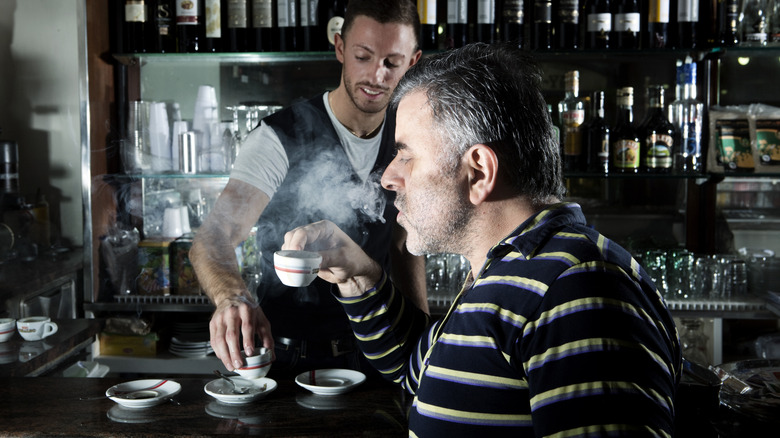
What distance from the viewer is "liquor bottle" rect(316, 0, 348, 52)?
10.1ft

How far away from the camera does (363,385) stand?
1854 mm

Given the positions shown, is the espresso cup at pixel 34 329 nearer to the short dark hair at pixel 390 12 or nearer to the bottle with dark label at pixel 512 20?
the short dark hair at pixel 390 12

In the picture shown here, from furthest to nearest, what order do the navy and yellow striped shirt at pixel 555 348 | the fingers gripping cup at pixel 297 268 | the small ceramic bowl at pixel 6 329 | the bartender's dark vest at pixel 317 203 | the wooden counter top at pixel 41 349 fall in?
1. the bartender's dark vest at pixel 317 203
2. the small ceramic bowl at pixel 6 329
3. the wooden counter top at pixel 41 349
4. the fingers gripping cup at pixel 297 268
5. the navy and yellow striped shirt at pixel 555 348

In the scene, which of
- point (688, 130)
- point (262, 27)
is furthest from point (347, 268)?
point (688, 130)

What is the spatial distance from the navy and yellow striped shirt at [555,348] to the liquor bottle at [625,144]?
1992 mm

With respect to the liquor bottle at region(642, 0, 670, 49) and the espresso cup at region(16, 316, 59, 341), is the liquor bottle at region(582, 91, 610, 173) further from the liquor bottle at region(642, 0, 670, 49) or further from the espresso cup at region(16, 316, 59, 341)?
the espresso cup at region(16, 316, 59, 341)

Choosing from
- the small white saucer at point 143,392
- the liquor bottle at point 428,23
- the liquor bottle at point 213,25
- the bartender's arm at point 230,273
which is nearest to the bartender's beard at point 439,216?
the bartender's arm at point 230,273

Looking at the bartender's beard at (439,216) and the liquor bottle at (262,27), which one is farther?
the liquor bottle at (262,27)

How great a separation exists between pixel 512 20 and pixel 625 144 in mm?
722

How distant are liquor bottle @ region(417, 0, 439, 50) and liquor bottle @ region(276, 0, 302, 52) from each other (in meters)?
0.54

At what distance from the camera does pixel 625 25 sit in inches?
119

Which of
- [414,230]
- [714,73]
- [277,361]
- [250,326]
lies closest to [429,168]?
[414,230]

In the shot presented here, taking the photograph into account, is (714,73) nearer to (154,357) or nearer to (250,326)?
(250,326)

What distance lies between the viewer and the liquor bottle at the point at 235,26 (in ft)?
10.3
